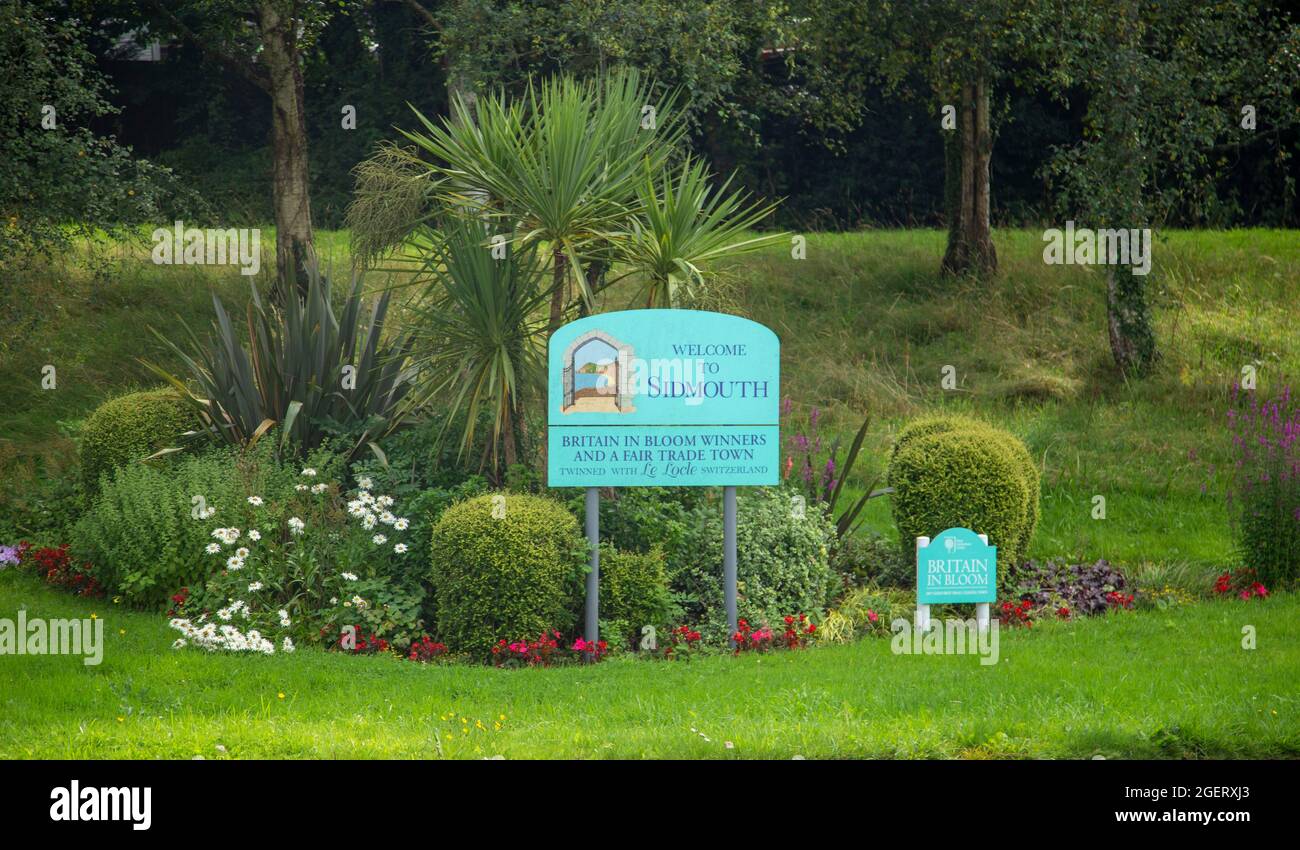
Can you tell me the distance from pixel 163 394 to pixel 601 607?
15.2 ft

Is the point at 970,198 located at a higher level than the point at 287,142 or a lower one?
lower

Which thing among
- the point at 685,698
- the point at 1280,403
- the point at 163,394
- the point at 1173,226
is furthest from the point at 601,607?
the point at 1173,226

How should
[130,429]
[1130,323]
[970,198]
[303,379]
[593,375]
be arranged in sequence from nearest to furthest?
[593,375], [303,379], [130,429], [1130,323], [970,198]

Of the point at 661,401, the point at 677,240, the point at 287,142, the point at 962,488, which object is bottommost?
the point at 962,488

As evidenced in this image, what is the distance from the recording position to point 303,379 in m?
10.1

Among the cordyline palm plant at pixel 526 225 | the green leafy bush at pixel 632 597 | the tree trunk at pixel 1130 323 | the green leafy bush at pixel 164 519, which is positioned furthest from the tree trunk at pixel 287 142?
the tree trunk at pixel 1130 323

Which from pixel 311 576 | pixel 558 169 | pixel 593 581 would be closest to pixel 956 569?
pixel 593 581

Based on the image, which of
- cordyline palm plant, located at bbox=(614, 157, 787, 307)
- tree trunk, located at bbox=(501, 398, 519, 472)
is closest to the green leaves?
cordyline palm plant, located at bbox=(614, 157, 787, 307)

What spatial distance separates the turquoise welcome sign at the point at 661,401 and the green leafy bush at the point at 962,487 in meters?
1.17

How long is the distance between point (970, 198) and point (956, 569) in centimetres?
1154

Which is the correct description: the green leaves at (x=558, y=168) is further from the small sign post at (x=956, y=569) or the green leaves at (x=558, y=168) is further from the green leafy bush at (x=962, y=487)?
the small sign post at (x=956, y=569)

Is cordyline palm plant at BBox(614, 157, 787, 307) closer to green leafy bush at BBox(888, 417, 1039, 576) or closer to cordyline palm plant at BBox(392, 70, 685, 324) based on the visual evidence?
cordyline palm plant at BBox(392, 70, 685, 324)

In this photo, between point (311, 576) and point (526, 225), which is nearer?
point (311, 576)

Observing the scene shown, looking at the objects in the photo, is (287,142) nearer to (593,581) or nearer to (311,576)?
(311,576)
